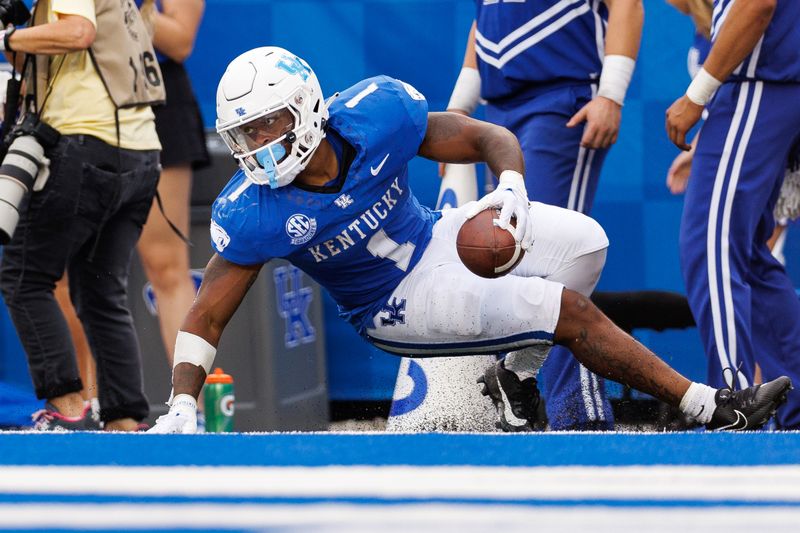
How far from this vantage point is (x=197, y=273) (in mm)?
5406

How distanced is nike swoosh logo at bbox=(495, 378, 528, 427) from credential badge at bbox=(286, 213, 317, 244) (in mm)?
828

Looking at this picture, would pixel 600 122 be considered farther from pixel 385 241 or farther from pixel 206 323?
pixel 206 323

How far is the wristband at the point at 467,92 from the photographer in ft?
15.4

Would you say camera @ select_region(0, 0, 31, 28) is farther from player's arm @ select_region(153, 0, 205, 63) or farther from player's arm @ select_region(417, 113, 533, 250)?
player's arm @ select_region(417, 113, 533, 250)

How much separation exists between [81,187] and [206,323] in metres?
0.95

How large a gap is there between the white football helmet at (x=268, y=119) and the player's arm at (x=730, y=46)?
111 centimetres

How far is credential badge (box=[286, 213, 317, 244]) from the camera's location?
11.5 ft

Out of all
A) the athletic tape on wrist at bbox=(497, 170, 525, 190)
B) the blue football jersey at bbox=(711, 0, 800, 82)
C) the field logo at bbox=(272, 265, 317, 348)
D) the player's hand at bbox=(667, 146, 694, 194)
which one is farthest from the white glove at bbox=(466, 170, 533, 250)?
the field logo at bbox=(272, 265, 317, 348)

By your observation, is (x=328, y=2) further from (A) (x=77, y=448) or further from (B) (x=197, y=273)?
(A) (x=77, y=448)

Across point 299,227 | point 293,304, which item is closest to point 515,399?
point 299,227

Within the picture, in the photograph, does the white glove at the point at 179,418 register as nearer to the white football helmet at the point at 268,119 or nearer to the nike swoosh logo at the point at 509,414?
the white football helmet at the point at 268,119

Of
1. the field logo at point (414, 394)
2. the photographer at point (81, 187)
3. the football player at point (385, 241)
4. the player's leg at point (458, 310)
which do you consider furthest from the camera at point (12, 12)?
the field logo at point (414, 394)

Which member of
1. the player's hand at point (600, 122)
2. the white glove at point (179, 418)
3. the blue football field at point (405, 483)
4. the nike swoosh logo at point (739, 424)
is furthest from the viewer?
the player's hand at point (600, 122)

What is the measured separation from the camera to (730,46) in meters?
3.81
